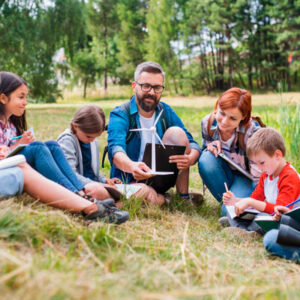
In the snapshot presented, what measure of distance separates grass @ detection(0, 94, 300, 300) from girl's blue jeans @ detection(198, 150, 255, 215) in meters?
0.68

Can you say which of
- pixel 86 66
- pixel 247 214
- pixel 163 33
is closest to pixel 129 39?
pixel 163 33

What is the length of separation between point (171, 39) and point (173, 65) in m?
2.24

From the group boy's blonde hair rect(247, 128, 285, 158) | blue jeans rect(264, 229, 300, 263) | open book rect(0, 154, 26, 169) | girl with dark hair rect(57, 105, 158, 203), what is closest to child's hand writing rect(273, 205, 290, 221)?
blue jeans rect(264, 229, 300, 263)

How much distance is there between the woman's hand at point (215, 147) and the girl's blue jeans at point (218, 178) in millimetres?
44

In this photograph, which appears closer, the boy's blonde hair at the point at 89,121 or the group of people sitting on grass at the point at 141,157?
the group of people sitting on grass at the point at 141,157

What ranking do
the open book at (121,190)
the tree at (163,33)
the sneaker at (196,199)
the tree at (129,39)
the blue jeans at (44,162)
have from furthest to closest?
the tree at (129,39) → the tree at (163,33) → the sneaker at (196,199) → the open book at (121,190) → the blue jeans at (44,162)

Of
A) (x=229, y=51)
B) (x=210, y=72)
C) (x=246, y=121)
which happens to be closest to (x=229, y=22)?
(x=229, y=51)

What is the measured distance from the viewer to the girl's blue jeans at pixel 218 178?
10.2 ft

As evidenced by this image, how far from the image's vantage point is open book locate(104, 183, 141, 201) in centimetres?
269

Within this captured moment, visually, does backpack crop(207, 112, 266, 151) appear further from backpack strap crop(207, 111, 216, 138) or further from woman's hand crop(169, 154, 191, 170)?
woman's hand crop(169, 154, 191, 170)

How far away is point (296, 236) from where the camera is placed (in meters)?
2.05

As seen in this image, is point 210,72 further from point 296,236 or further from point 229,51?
point 296,236

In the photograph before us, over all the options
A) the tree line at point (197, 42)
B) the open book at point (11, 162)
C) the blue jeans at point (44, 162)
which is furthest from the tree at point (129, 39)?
the open book at point (11, 162)

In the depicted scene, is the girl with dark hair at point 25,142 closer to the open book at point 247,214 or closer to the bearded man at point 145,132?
the bearded man at point 145,132
